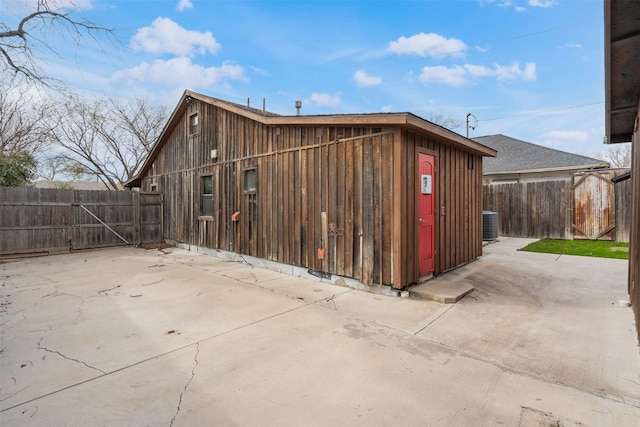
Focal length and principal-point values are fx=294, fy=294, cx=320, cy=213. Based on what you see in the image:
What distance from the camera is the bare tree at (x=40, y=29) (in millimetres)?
6066

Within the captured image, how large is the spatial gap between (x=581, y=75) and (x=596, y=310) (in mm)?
11134

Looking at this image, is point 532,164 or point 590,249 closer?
point 590,249

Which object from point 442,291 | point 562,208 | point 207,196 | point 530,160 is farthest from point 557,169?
point 207,196

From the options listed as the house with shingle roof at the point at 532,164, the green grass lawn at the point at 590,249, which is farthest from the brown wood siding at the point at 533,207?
the house with shingle roof at the point at 532,164

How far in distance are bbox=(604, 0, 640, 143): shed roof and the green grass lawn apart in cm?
480

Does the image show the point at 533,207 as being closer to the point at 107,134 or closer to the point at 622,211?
the point at 622,211

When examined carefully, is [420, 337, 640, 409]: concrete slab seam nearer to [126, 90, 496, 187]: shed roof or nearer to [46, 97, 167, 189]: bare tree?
[126, 90, 496, 187]: shed roof

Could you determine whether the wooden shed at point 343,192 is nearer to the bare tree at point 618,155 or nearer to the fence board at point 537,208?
the fence board at point 537,208

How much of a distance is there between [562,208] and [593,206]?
0.78 m

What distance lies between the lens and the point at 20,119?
1255cm

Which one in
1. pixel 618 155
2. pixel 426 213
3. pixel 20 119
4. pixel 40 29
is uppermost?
pixel 618 155

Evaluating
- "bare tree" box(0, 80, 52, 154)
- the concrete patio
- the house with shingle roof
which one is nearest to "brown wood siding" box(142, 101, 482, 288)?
the concrete patio

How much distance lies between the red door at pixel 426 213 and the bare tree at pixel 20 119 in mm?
14445

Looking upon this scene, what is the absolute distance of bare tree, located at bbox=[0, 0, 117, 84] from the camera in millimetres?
6066
